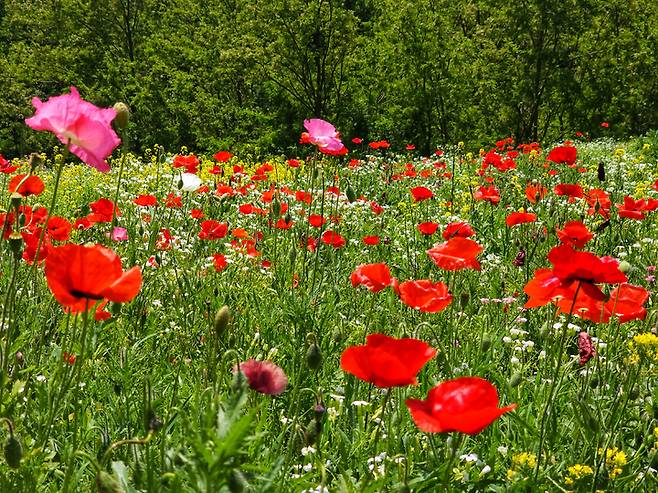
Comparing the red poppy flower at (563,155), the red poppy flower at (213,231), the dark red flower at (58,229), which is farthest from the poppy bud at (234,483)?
the red poppy flower at (563,155)

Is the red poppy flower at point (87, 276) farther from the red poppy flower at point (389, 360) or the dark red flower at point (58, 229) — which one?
the dark red flower at point (58, 229)

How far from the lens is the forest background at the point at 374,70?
62.3ft

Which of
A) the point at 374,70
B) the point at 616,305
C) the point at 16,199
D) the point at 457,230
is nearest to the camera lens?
the point at 16,199

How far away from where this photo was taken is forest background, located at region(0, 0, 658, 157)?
62.3 ft

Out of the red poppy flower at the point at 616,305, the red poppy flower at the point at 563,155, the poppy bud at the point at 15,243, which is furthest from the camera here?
the red poppy flower at the point at 563,155

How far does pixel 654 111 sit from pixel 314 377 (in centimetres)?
2221

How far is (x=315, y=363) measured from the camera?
1525 millimetres

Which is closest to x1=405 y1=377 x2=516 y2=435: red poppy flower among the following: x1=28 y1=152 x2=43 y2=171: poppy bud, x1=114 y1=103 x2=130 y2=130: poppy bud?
x1=114 y1=103 x2=130 y2=130: poppy bud

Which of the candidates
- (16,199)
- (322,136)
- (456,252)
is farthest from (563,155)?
(16,199)

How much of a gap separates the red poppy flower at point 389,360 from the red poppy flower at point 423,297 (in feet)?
2.15

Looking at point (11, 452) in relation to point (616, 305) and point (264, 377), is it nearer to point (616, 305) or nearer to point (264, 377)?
point (264, 377)

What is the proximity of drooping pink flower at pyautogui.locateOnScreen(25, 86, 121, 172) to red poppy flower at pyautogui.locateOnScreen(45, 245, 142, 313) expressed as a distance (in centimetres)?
26

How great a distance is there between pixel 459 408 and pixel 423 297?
872 mm

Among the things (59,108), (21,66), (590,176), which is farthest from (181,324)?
(21,66)
